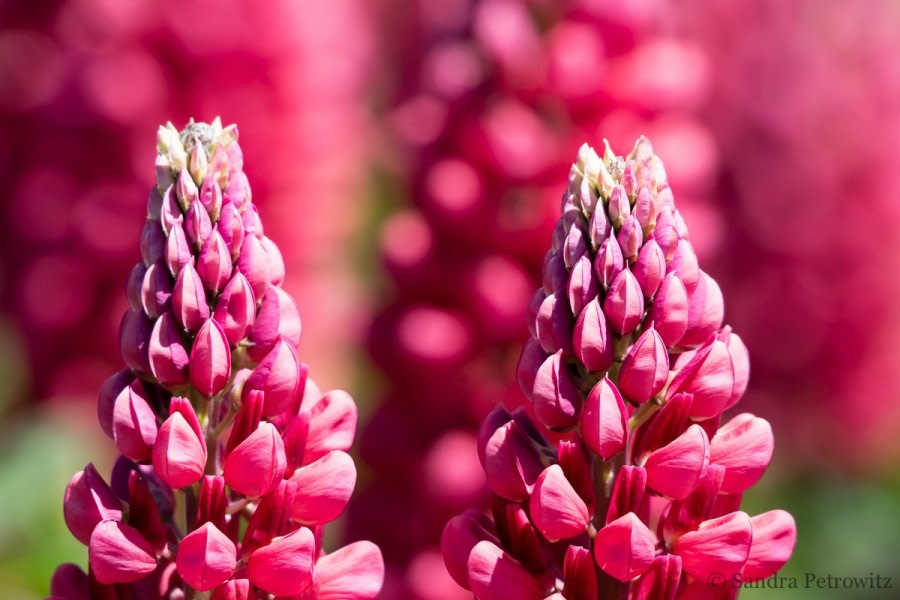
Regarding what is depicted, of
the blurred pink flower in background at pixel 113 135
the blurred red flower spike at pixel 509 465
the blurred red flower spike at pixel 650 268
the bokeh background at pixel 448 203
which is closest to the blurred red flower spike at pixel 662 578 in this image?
the blurred red flower spike at pixel 509 465

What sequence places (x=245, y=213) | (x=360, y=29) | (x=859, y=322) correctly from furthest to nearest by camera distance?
(x=360, y=29) → (x=859, y=322) → (x=245, y=213)

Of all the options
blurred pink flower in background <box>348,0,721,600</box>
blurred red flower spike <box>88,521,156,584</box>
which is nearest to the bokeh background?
blurred pink flower in background <box>348,0,721,600</box>

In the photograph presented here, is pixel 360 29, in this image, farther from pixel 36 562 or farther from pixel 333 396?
pixel 333 396

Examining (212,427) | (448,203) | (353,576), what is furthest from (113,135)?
(353,576)

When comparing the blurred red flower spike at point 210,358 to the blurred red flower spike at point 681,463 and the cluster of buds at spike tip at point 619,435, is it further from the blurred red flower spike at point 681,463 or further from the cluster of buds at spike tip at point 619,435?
the blurred red flower spike at point 681,463

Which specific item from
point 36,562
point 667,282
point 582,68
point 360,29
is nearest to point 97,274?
point 36,562

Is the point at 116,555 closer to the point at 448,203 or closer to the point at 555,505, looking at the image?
the point at 555,505
